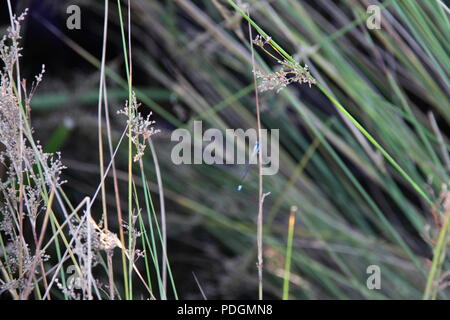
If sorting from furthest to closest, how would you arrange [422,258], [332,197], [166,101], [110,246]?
[166,101], [332,197], [422,258], [110,246]

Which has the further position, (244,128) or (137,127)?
(244,128)

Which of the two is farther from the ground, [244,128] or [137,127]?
[244,128]

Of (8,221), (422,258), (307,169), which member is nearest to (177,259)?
(307,169)

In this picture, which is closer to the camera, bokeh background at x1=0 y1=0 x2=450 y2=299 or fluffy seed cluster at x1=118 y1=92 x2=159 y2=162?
fluffy seed cluster at x1=118 y1=92 x2=159 y2=162

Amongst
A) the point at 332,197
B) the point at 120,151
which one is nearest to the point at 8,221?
the point at 120,151

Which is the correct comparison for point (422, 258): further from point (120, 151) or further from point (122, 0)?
point (122, 0)

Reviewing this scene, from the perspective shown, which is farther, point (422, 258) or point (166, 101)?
point (166, 101)

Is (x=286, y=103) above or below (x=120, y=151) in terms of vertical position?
above

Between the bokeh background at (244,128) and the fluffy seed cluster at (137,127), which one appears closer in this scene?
the fluffy seed cluster at (137,127)

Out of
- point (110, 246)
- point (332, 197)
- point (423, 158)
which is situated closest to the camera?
point (110, 246)

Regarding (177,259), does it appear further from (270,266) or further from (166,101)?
(166,101)

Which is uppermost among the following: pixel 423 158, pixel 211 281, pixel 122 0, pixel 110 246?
pixel 122 0
